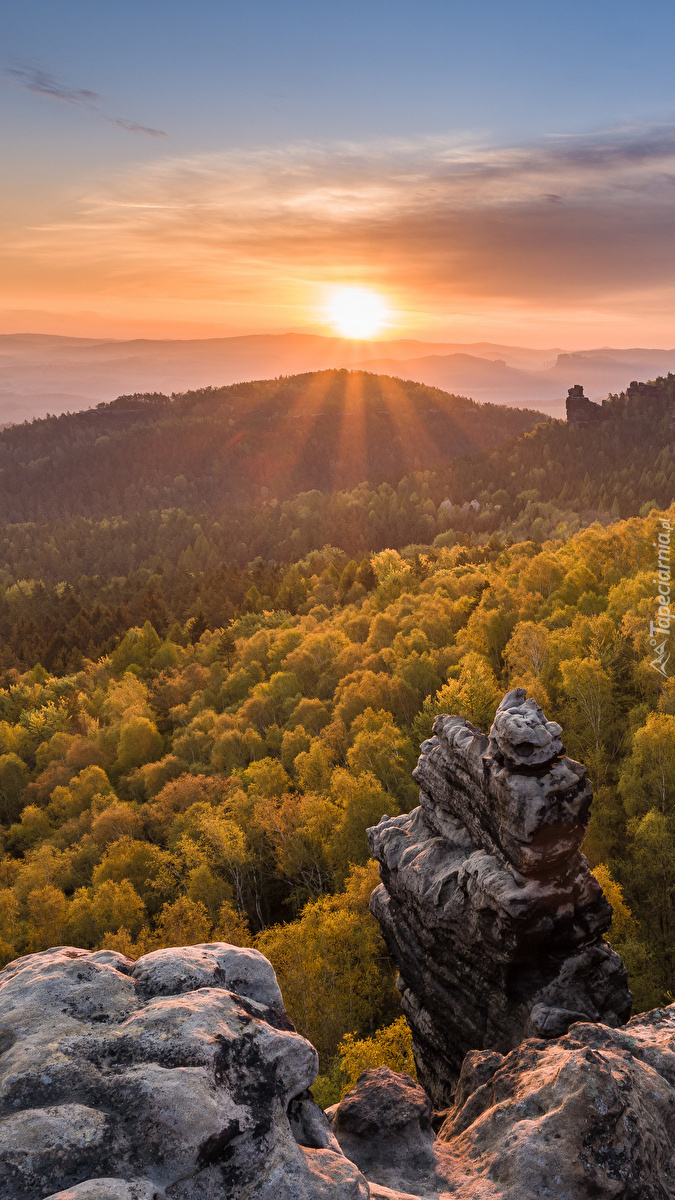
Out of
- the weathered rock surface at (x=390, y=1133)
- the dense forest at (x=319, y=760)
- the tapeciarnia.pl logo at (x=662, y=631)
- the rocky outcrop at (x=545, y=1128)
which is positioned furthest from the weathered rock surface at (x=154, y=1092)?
the tapeciarnia.pl logo at (x=662, y=631)

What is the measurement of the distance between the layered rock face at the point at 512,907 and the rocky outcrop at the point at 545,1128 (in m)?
5.41

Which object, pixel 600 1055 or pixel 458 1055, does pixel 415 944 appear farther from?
pixel 600 1055

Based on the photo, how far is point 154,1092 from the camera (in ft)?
40.0

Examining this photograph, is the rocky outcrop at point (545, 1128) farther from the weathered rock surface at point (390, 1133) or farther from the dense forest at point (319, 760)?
the dense forest at point (319, 760)

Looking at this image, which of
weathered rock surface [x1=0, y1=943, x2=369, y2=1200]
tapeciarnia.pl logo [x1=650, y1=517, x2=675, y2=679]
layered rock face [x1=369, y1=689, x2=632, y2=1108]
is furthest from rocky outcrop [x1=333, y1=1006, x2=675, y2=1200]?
tapeciarnia.pl logo [x1=650, y1=517, x2=675, y2=679]

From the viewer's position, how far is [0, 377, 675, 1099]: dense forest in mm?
45281

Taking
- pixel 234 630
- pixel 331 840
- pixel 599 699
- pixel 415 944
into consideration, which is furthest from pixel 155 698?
pixel 415 944

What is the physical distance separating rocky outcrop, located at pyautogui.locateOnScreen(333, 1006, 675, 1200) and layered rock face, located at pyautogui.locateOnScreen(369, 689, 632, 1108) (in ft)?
17.7

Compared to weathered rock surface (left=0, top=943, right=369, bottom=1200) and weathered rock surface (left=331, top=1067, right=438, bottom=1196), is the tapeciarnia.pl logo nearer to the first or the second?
weathered rock surface (left=331, top=1067, right=438, bottom=1196)

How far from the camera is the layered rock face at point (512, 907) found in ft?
77.5

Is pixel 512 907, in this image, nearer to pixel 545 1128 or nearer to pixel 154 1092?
pixel 545 1128

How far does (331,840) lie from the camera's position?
193ft

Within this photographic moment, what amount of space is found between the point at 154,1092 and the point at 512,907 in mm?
14542

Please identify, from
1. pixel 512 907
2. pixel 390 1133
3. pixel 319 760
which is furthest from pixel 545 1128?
pixel 319 760
